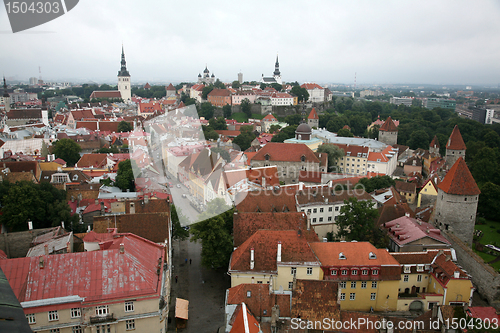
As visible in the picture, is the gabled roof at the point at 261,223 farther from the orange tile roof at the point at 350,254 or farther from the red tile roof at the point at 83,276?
the red tile roof at the point at 83,276

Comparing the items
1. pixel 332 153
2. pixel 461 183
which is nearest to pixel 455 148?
pixel 332 153

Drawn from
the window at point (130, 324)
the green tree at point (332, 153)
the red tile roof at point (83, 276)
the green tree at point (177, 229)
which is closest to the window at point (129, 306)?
the red tile roof at point (83, 276)

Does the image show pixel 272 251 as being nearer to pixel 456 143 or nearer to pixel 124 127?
pixel 456 143

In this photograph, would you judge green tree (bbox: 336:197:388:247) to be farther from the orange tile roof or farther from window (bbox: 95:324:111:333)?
window (bbox: 95:324:111:333)

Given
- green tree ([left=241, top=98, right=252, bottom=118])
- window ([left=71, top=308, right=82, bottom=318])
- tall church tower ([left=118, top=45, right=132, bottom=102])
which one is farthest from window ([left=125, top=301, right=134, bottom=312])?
tall church tower ([left=118, top=45, right=132, bottom=102])

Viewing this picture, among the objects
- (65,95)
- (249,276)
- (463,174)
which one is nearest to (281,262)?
(249,276)

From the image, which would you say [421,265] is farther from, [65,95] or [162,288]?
[65,95]
